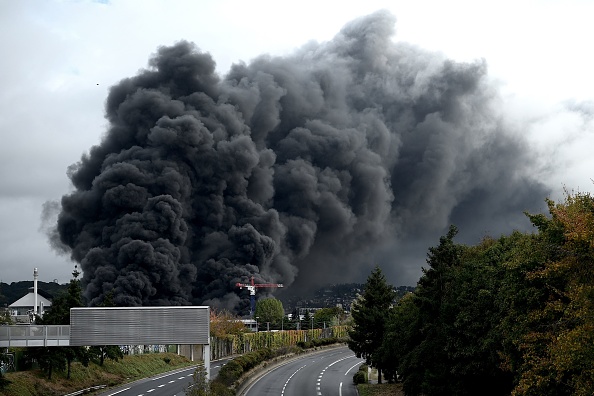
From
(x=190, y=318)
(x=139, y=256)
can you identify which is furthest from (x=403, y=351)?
(x=139, y=256)

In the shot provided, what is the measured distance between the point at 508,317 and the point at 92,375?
128ft

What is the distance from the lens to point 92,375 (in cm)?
5425

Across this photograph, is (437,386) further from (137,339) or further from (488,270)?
(137,339)

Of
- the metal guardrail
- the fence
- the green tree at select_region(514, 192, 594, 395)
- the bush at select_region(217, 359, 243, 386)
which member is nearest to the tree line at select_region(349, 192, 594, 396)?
the green tree at select_region(514, 192, 594, 395)

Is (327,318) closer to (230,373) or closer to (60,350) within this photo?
(230,373)

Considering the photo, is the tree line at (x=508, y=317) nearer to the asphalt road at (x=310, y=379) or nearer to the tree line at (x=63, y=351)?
the asphalt road at (x=310, y=379)

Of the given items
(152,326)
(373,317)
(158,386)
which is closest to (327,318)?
(373,317)

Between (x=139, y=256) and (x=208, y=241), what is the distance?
21130mm

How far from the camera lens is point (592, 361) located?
17594mm

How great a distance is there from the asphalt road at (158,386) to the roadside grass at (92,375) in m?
1.74

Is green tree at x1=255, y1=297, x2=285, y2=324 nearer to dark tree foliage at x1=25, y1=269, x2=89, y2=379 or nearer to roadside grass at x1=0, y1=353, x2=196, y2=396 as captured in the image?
roadside grass at x1=0, y1=353, x2=196, y2=396

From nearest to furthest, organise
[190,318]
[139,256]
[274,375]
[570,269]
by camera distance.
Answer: [570,269] → [190,318] → [274,375] → [139,256]

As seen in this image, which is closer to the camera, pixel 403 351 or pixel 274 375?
pixel 403 351

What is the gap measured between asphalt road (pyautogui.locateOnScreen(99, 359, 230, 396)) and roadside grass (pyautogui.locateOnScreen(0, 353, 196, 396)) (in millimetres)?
1743
